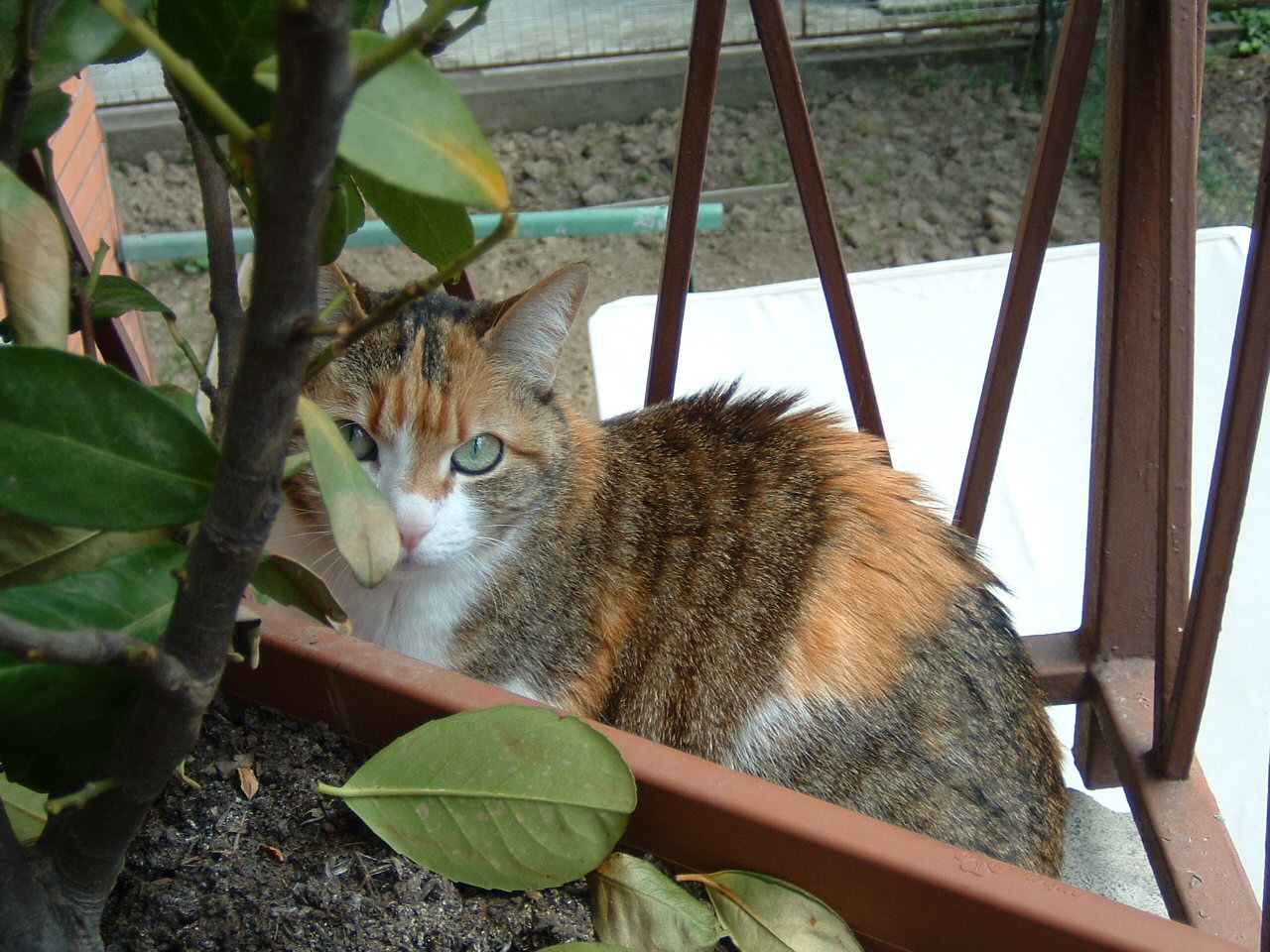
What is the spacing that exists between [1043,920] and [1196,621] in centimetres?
43

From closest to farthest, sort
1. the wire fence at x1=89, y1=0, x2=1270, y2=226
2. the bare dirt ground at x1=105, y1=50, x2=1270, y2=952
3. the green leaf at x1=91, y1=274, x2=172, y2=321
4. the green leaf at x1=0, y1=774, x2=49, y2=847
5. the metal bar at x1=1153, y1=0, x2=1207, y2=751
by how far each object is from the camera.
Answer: the green leaf at x1=0, y1=774, x2=49, y2=847 → the green leaf at x1=91, y1=274, x2=172, y2=321 → the metal bar at x1=1153, y1=0, x2=1207, y2=751 → the bare dirt ground at x1=105, y1=50, x2=1270, y2=952 → the wire fence at x1=89, y1=0, x2=1270, y2=226

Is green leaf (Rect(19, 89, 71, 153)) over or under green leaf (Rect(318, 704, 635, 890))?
over

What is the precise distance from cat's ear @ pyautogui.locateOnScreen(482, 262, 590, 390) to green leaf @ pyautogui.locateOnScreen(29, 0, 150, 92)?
58 centimetres

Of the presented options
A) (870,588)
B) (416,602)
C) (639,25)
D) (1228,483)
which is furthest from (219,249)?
(639,25)

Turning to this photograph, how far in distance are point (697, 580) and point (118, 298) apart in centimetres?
64

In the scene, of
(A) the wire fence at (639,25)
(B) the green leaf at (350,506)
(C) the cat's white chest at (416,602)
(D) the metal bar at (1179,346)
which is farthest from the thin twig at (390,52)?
(A) the wire fence at (639,25)

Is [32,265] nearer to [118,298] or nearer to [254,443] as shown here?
[254,443]

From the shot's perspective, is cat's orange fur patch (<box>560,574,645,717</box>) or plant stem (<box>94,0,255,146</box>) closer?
plant stem (<box>94,0,255,146</box>)

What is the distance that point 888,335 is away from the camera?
2.12 m

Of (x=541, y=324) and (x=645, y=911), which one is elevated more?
(x=541, y=324)

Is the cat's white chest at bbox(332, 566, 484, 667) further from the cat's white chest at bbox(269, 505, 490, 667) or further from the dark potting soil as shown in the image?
the dark potting soil

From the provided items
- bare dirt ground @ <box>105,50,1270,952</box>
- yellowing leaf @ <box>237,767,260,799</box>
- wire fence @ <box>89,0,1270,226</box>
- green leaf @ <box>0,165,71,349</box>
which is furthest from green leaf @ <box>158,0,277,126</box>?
wire fence @ <box>89,0,1270,226</box>

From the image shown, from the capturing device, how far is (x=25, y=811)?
2.34ft

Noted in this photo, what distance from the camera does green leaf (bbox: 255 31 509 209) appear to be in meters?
0.33
